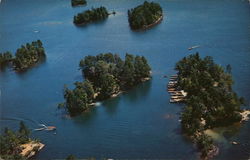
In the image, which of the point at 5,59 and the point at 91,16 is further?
the point at 91,16

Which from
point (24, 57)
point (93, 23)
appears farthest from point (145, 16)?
point (24, 57)

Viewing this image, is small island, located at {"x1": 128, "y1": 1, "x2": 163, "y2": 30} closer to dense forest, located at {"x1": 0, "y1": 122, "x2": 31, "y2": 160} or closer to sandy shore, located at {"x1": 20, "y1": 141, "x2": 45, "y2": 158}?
sandy shore, located at {"x1": 20, "y1": 141, "x2": 45, "y2": 158}

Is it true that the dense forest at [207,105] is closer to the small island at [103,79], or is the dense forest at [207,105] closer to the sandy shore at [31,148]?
the small island at [103,79]

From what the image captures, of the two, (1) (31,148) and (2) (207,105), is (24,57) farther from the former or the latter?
(2) (207,105)

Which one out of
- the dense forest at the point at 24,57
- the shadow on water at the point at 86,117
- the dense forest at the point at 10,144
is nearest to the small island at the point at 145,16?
the dense forest at the point at 24,57

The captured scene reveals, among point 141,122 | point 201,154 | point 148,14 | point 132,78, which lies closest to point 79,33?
point 148,14

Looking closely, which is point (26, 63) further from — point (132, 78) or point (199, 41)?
point (199, 41)

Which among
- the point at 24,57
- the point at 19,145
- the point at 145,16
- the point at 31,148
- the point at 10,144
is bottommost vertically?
the point at 31,148

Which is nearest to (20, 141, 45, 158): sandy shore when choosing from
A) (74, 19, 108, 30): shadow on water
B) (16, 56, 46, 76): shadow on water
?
(16, 56, 46, 76): shadow on water
